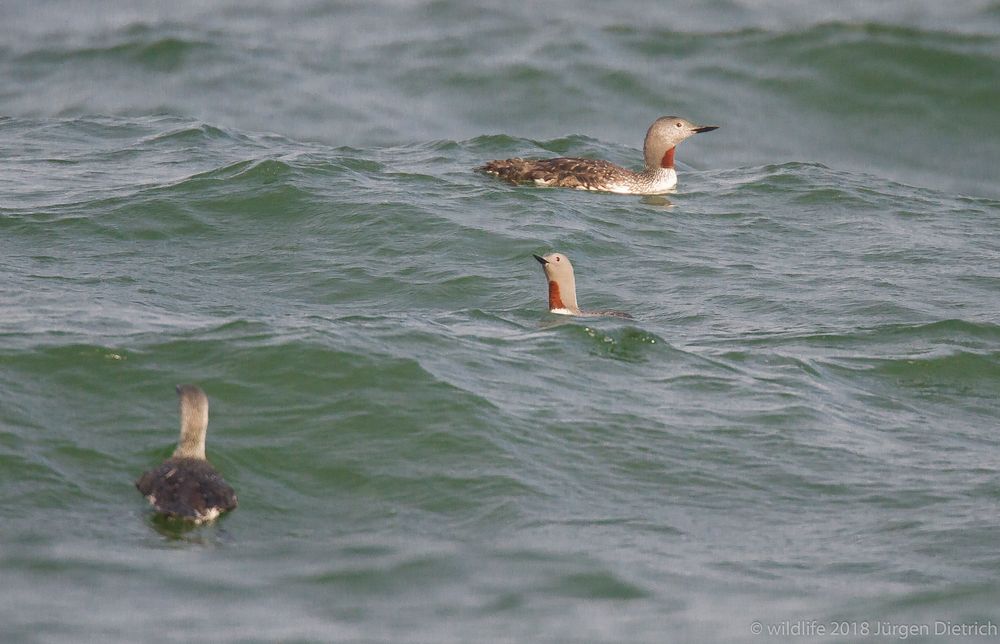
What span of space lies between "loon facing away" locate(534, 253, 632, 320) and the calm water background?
28 centimetres

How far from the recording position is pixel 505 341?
37.7ft

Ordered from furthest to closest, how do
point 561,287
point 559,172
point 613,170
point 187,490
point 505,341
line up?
1. point 613,170
2. point 559,172
3. point 561,287
4. point 505,341
5. point 187,490

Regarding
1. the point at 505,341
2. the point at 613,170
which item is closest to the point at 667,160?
the point at 613,170

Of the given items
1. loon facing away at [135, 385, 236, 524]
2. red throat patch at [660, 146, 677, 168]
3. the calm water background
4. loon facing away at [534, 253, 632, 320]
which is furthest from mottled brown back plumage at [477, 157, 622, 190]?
loon facing away at [135, 385, 236, 524]

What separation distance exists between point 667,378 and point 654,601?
11.2 feet

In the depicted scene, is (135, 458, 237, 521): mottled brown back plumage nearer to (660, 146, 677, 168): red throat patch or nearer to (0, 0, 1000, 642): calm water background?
(0, 0, 1000, 642): calm water background

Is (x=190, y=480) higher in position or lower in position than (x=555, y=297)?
lower

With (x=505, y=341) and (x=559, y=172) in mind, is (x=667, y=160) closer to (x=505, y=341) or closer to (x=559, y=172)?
(x=559, y=172)

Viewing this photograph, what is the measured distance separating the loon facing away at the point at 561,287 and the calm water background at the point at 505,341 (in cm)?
28

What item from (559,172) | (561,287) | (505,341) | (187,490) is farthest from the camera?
(559,172)

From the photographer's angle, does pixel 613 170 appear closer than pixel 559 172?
No

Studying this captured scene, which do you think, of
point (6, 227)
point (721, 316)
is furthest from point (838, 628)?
point (6, 227)

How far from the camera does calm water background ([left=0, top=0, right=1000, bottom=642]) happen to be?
7.72 m

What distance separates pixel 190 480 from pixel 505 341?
12.1 ft
